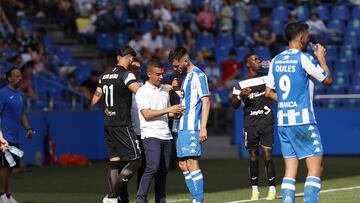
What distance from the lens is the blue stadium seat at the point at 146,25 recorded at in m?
32.0

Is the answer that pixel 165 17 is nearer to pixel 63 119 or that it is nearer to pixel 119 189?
pixel 63 119

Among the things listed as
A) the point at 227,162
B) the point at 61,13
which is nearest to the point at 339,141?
the point at 227,162

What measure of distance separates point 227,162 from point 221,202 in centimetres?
979

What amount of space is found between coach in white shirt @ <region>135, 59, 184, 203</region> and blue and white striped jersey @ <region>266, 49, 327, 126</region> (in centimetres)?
210

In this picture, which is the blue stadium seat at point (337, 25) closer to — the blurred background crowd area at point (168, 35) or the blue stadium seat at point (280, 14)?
the blurred background crowd area at point (168, 35)

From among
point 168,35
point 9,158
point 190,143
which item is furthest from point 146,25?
point 190,143

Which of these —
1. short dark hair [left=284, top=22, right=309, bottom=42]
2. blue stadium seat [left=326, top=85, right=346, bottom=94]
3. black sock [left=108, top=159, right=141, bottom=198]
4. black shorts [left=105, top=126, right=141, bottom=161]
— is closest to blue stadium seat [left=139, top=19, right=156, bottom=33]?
blue stadium seat [left=326, top=85, right=346, bottom=94]

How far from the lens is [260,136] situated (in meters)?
17.3

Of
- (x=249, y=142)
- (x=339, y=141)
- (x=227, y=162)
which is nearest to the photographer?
(x=249, y=142)

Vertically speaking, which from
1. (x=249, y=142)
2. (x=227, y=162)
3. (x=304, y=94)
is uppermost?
(x=304, y=94)

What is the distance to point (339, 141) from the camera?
27297 millimetres

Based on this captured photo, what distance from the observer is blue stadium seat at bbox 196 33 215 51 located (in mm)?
32625

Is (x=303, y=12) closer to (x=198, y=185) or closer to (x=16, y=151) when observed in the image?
(x=16, y=151)

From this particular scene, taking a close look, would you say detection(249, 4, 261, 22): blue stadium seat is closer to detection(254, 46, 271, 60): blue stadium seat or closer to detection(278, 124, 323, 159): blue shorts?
detection(254, 46, 271, 60): blue stadium seat
